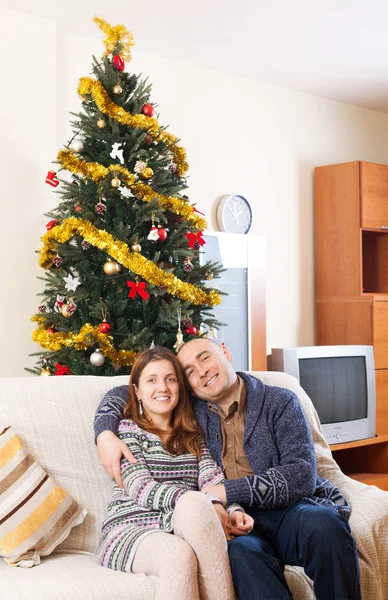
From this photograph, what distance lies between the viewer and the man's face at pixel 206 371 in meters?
2.52

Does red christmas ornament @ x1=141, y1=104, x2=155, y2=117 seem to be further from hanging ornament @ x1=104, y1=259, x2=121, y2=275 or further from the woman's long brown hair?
the woman's long brown hair

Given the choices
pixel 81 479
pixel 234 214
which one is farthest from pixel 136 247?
pixel 234 214

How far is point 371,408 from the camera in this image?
16.3ft

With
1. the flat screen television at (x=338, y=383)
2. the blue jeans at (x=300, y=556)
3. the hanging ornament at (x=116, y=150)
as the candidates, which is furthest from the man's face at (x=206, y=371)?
the flat screen television at (x=338, y=383)

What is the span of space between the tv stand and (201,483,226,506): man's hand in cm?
282

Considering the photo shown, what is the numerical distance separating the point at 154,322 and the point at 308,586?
1551mm

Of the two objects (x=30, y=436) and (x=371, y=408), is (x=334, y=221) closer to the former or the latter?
(x=371, y=408)

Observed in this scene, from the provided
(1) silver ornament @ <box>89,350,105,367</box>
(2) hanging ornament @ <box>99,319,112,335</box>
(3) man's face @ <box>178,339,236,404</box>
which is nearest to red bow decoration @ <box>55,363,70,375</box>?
(1) silver ornament @ <box>89,350,105,367</box>

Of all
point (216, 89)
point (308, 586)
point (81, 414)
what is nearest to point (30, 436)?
point (81, 414)

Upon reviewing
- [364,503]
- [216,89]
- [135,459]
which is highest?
[216,89]

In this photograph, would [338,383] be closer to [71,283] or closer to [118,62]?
[71,283]

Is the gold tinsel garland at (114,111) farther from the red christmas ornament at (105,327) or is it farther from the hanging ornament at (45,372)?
the hanging ornament at (45,372)

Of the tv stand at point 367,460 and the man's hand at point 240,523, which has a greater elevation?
the man's hand at point 240,523

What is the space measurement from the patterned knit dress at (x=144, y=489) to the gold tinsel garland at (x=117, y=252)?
3.40ft
